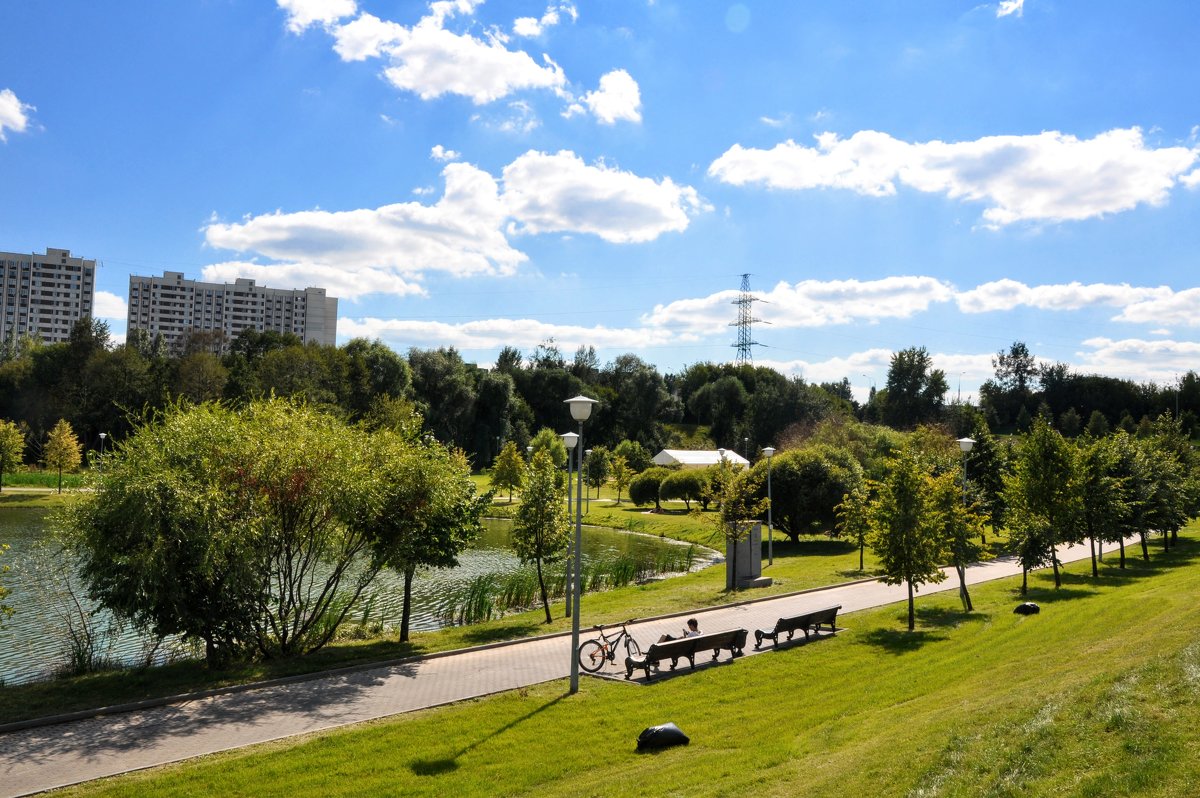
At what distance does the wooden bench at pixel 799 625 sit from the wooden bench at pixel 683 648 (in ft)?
4.37

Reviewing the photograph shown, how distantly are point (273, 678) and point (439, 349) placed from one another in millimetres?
74149

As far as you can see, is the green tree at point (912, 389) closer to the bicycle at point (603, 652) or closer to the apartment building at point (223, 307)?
the bicycle at point (603, 652)

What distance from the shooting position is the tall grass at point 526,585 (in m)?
24.0

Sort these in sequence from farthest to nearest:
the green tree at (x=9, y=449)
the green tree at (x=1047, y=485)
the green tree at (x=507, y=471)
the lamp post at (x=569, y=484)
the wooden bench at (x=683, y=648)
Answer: the green tree at (x=507, y=471) → the green tree at (x=9, y=449) → the green tree at (x=1047, y=485) → the lamp post at (x=569, y=484) → the wooden bench at (x=683, y=648)

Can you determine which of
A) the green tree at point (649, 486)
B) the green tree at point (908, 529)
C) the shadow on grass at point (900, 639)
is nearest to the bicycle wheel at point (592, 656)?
the shadow on grass at point (900, 639)

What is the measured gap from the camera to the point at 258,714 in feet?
42.2

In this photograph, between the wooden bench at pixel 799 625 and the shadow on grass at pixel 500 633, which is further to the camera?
the shadow on grass at pixel 500 633

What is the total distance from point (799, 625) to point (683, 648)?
3909mm

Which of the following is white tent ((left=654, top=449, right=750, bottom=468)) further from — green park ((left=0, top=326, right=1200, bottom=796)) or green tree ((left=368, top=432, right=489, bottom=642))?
green tree ((left=368, top=432, right=489, bottom=642))

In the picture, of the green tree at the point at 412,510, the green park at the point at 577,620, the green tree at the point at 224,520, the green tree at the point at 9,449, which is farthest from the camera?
the green tree at the point at 9,449

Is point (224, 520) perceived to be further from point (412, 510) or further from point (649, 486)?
point (649, 486)

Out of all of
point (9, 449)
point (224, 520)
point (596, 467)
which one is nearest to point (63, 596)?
point (224, 520)

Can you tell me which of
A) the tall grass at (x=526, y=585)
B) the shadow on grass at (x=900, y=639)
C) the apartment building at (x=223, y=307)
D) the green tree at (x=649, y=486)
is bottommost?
the tall grass at (x=526, y=585)

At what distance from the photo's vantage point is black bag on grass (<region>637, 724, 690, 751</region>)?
11281 millimetres
